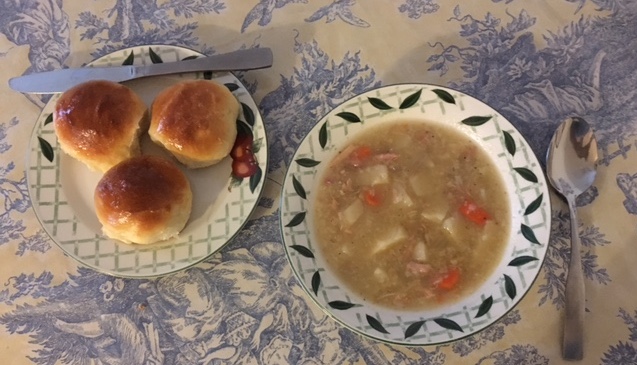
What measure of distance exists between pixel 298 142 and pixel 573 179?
0.81 metres

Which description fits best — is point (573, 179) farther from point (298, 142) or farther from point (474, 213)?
point (298, 142)

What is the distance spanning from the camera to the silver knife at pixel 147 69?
164 centimetres

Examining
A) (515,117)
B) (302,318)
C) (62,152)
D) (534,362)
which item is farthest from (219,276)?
(515,117)

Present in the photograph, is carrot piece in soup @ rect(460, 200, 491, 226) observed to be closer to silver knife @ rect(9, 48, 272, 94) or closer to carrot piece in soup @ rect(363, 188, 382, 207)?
carrot piece in soup @ rect(363, 188, 382, 207)

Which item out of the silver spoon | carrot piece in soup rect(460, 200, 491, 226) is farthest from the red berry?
the silver spoon

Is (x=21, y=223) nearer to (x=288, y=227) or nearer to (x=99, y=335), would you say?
(x=99, y=335)

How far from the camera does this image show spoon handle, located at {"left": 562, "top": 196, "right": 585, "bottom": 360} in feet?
4.41

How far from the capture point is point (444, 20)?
1.77 metres

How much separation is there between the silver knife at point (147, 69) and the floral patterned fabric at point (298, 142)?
0.28ft

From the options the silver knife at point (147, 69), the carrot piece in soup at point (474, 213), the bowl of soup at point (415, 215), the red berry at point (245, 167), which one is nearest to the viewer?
the bowl of soup at point (415, 215)

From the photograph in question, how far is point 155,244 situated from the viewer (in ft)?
4.86

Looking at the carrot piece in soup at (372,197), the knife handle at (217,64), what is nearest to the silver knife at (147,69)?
the knife handle at (217,64)

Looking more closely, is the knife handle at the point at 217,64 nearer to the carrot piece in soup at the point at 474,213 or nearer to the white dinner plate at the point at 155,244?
the white dinner plate at the point at 155,244

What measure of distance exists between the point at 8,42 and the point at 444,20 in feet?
5.00
